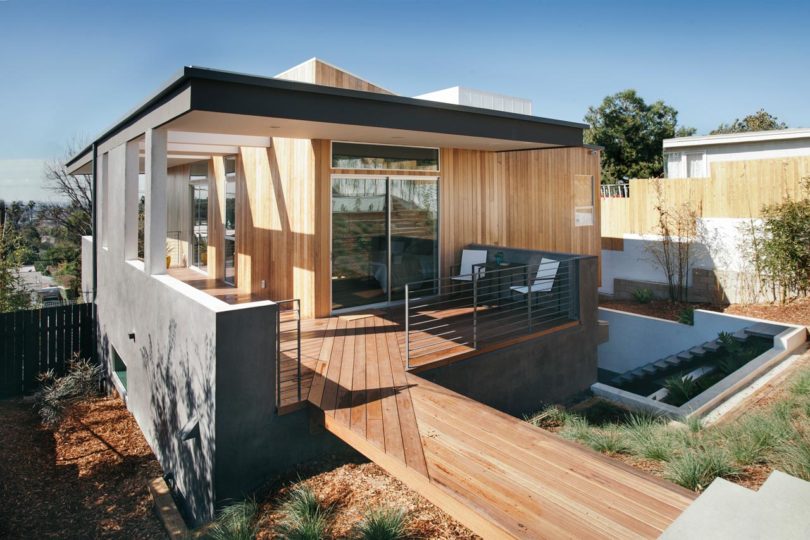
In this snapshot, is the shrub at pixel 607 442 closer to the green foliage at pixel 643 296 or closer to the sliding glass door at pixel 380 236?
the sliding glass door at pixel 380 236

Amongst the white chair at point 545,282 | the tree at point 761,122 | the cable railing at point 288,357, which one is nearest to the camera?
the cable railing at point 288,357

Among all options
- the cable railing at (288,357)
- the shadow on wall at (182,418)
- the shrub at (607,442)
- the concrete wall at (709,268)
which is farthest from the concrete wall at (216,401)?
the concrete wall at (709,268)

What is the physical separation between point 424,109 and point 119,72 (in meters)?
24.5

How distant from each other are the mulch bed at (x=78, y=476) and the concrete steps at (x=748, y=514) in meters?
4.42

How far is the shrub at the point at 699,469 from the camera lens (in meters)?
3.79

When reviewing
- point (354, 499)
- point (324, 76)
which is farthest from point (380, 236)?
point (354, 499)

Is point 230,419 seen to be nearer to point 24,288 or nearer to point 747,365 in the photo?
point 747,365

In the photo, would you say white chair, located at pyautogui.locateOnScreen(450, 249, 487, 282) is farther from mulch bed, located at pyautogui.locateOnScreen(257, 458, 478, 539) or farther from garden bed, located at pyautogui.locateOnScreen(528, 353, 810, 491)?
mulch bed, located at pyautogui.locateOnScreen(257, 458, 478, 539)

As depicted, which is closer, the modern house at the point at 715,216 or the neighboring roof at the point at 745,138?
the modern house at the point at 715,216

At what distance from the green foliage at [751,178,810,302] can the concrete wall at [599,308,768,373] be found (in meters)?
1.57

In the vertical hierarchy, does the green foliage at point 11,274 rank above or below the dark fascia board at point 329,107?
below

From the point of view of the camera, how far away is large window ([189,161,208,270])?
11977 mm

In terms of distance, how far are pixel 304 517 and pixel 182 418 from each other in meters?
2.08

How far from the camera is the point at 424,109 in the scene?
6508 millimetres
